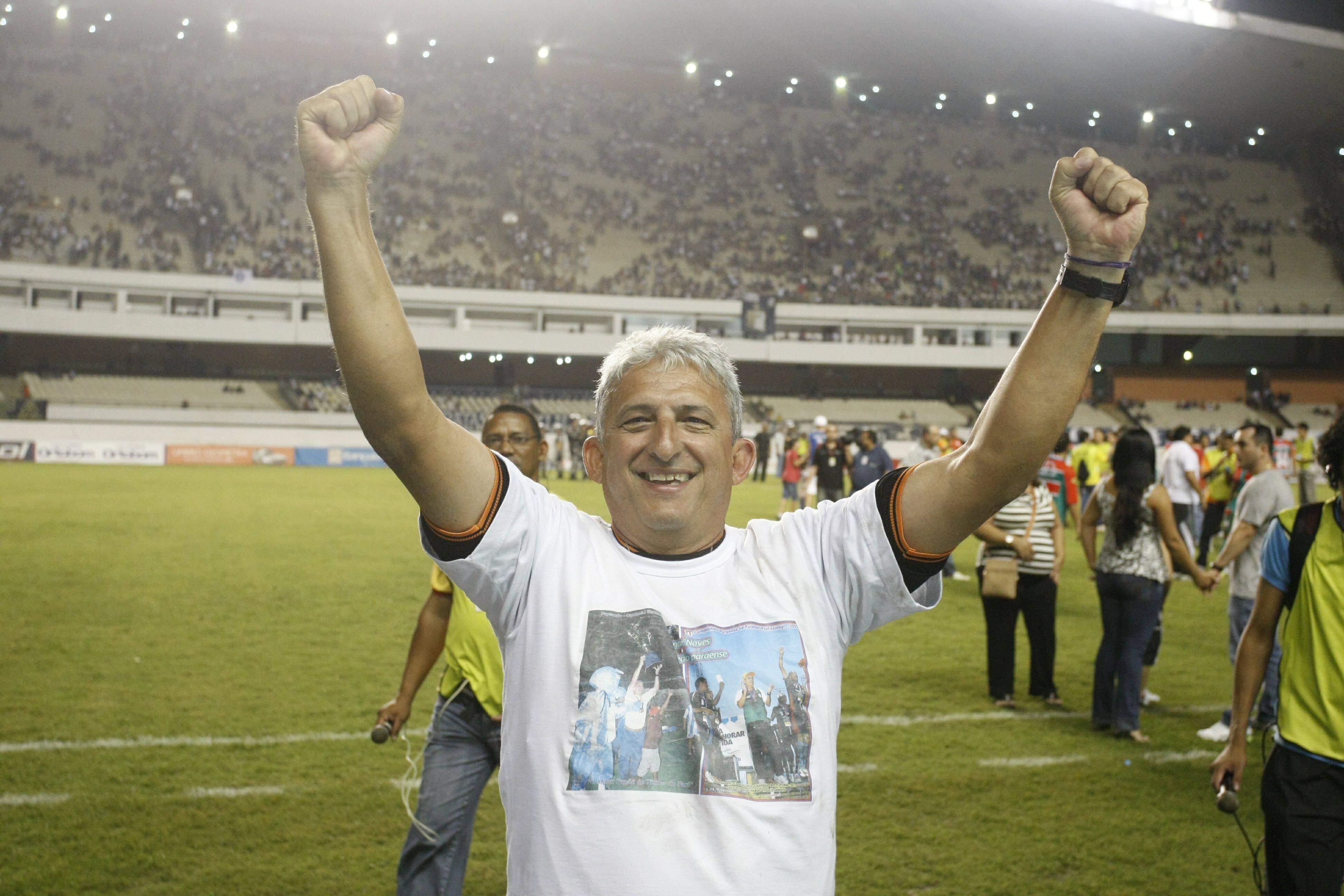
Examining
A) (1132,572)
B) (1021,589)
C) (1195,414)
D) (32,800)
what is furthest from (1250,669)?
(1195,414)

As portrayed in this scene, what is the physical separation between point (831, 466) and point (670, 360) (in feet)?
47.7

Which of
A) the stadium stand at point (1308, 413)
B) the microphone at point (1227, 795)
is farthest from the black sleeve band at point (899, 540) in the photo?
the stadium stand at point (1308, 413)

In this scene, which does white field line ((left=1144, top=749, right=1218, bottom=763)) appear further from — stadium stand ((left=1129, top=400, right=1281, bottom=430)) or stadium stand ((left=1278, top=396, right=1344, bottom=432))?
stadium stand ((left=1278, top=396, right=1344, bottom=432))

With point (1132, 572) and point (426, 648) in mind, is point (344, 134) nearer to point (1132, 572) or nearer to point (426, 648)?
point (426, 648)

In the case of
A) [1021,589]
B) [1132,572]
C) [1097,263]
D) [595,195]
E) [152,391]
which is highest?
[595,195]

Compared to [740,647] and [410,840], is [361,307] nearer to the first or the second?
[740,647]

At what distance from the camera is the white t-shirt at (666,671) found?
1.80 m

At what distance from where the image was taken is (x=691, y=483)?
2.01 meters

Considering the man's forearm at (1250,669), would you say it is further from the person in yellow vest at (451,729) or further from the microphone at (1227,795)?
the person in yellow vest at (451,729)

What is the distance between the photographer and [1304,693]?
10.7ft

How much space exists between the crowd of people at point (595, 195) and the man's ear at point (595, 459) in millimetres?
49367

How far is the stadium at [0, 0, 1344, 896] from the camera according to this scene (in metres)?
7.20

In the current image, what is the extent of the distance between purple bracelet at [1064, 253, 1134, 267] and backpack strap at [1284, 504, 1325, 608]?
212 centimetres

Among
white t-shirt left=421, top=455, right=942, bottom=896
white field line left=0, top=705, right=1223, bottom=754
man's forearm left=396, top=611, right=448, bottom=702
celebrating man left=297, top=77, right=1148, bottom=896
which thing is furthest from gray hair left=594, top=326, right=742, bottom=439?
white field line left=0, top=705, right=1223, bottom=754
